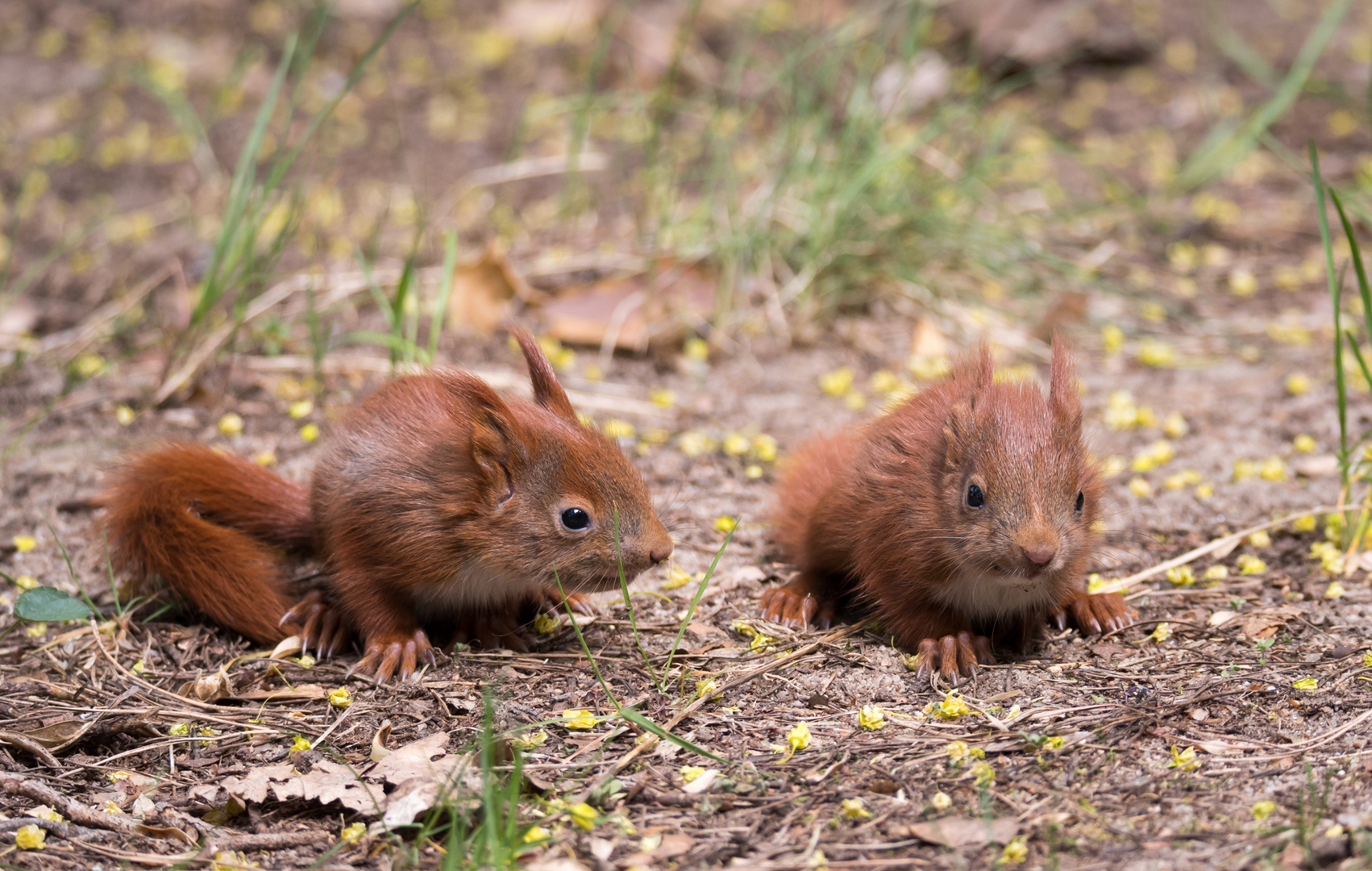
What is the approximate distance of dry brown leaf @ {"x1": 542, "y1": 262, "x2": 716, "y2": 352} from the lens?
5566mm

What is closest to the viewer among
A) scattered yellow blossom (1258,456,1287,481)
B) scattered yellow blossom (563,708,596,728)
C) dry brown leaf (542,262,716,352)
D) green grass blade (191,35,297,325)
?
scattered yellow blossom (563,708,596,728)

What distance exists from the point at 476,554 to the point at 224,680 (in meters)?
0.74

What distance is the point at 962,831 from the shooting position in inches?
97.2

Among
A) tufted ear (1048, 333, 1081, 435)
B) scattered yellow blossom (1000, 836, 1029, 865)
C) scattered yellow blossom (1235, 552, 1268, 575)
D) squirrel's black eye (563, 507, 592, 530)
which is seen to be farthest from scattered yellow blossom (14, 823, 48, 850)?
scattered yellow blossom (1235, 552, 1268, 575)

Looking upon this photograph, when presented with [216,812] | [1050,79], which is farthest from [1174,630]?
[1050,79]

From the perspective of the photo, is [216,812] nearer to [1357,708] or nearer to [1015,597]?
[1015,597]

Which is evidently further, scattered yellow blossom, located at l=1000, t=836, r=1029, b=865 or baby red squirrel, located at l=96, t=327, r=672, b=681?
baby red squirrel, located at l=96, t=327, r=672, b=681

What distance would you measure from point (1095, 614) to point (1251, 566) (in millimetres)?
615

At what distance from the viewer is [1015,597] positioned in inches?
126

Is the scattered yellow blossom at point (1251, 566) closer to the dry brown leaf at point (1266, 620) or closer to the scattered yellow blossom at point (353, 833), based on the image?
the dry brown leaf at point (1266, 620)

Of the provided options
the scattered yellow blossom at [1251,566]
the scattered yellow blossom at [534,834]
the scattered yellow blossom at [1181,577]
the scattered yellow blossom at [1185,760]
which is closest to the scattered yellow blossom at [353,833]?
the scattered yellow blossom at [534,834]

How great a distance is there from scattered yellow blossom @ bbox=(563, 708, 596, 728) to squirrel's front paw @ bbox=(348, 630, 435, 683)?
1.63ft

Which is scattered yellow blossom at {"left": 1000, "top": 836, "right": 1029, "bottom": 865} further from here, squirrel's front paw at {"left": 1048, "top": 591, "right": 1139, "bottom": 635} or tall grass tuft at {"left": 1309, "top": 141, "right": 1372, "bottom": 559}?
tall grass tuft at {"left": 1309, "top": 141, "right": 1372, "bottom": 559}

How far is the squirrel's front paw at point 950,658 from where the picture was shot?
3.14 m
